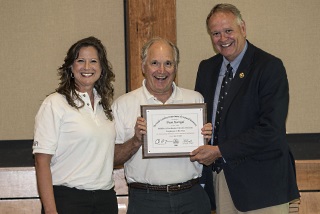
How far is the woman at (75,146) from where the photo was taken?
9.04ft

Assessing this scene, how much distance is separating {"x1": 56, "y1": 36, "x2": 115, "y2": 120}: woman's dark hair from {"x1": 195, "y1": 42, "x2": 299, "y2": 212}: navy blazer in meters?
0.67

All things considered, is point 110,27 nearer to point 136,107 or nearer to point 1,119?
point 1,119

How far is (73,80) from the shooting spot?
2957 millimetres

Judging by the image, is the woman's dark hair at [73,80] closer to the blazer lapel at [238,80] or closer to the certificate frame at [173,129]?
the certificate frame at [173,129]

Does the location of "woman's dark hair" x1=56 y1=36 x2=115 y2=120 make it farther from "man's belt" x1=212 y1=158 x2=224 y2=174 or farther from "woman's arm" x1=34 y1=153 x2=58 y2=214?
"man's belt" x1=212 y1=158 x2=224 y2=174

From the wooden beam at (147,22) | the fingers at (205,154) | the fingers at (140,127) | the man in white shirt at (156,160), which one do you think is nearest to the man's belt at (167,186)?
the man in white shirt at (156,160)

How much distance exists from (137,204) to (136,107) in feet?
1.80

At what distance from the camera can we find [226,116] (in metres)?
2.99

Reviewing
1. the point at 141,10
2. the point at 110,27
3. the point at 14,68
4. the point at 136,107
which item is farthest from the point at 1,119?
the point at 136,107

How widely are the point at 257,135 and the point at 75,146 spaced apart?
980 mm

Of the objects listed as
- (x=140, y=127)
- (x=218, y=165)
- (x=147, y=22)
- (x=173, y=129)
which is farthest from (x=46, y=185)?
(x=147, y=22)

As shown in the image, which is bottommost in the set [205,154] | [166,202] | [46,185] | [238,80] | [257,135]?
[166,202]

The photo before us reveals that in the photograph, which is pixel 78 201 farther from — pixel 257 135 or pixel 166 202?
pixel 257 135

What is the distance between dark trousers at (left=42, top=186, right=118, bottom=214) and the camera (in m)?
2.77
